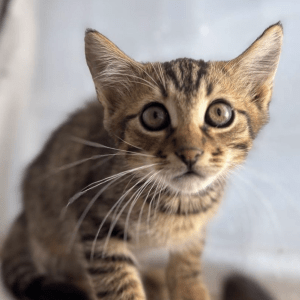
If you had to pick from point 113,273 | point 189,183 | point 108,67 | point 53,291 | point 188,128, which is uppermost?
point 108,67

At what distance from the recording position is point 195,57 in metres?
1.17

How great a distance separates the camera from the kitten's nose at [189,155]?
2.80 feet

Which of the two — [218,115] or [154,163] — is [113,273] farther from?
[218,115]

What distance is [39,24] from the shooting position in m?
1.49

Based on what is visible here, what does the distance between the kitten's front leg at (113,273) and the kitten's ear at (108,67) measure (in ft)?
1.22

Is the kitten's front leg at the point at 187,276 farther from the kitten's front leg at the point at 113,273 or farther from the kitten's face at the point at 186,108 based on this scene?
the kitten's face at the point at 186,108

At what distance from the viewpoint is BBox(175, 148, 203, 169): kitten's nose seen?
85cm

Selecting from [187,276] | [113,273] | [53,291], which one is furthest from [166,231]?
[53,291]

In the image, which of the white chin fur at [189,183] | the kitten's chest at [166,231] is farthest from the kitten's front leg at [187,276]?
the white chin fur at [189,183]

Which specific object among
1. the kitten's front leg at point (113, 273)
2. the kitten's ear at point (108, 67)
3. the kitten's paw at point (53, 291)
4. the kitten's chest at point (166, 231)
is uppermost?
the kitten's ear at point (108, 67)

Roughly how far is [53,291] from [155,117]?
649mm

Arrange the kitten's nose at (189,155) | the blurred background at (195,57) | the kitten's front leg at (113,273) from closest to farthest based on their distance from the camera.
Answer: the kitten's nose at (189,155)
the kitten's front leg at (113,273)
the blurred background at (195,57)

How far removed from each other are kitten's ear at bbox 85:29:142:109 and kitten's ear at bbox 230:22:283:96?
0.25 metres

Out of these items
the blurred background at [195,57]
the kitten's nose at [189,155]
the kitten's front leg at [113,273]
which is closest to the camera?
the kitten's nose at [189,155]
